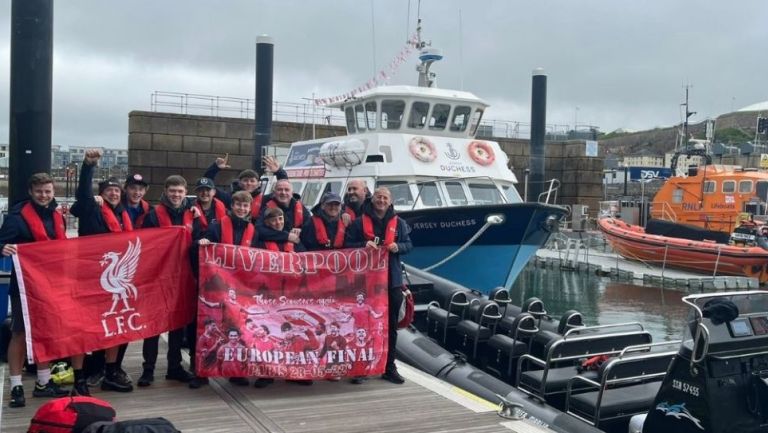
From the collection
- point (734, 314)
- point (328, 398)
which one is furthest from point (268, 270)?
point (734, 314)

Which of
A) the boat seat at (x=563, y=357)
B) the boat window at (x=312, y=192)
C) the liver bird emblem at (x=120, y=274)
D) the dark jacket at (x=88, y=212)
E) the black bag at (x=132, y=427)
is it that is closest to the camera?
the black bag at (x=132, y=427)

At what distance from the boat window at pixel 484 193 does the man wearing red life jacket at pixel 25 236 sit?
9.74 metres

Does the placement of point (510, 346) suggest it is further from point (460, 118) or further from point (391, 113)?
point (460, 118)

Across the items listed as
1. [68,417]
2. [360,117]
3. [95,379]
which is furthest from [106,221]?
[360,117]

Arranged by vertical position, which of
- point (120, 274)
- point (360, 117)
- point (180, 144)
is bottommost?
point (120, 274)

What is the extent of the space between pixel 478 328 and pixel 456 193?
635cm

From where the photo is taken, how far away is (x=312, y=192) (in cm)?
1499

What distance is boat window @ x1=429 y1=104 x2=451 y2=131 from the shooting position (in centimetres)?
1518

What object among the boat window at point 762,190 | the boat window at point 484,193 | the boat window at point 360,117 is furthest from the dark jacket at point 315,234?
the boat window at point 762,190

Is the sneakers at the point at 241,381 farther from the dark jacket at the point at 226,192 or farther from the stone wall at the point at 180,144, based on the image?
the stone wall at the point at 180,144

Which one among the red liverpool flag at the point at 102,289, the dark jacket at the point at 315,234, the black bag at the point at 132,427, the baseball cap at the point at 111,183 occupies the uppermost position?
the baseball cap at the point at 111,183

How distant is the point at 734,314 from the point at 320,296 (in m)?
2.87

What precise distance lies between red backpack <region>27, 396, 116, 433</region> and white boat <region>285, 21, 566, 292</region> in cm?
955

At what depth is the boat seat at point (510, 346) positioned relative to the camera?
7.38 m
